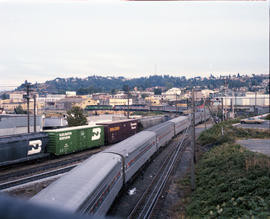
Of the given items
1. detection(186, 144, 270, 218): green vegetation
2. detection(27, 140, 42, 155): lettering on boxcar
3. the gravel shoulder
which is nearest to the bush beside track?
detection(186, 144, 270, 218): green vegetation

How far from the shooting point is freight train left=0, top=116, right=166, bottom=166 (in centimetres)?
2227

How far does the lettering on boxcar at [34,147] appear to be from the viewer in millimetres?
24062

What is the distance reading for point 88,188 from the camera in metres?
10.7

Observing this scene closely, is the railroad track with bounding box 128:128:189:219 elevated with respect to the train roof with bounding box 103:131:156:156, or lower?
lower

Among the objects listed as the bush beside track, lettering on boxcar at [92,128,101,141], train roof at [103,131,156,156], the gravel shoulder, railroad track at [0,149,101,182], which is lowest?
the gravel shoulder

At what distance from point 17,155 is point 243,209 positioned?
65.0 feet

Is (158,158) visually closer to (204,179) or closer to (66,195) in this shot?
(204,179)

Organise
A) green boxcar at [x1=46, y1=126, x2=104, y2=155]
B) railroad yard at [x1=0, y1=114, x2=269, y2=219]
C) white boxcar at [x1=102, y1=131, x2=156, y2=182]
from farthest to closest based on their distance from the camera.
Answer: green boxcar at [x1=46, y1=126, x2=104, y2=155] → white boxcar at [x1=102, y1=131, x2=156, y2=182] → railroad yard at [x1=0, y1=114, x2=269, y2=219]

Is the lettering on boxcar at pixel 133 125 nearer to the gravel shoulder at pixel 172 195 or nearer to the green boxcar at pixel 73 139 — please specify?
the green boxcar at pixel 73 139

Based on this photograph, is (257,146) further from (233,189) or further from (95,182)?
(95,182)

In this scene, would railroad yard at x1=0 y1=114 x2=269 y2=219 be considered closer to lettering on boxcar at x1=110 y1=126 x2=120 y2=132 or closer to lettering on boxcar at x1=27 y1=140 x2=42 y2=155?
lettering on boxcar at x1=27 y1=140 x2=42 y2=155

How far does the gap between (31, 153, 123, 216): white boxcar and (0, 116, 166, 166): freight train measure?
11.0m

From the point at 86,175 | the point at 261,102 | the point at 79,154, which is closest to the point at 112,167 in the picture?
the point at 86,175

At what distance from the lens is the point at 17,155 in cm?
2284
